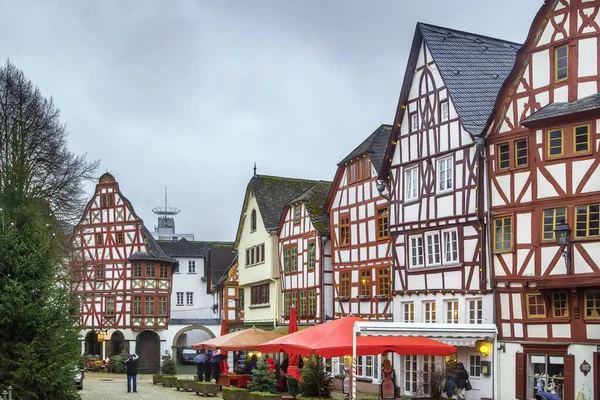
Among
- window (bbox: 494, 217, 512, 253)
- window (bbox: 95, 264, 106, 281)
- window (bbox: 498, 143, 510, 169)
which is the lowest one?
window (bbox: 95, 264, 106, 281)

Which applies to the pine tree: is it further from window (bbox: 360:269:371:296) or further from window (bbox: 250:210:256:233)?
window (bbox: 250:210:256:233)

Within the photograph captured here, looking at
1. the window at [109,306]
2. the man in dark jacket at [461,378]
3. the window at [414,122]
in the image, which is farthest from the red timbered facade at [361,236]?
the window at [109,306]

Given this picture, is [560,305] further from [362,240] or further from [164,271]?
[164,271]

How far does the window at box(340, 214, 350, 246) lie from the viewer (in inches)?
1446

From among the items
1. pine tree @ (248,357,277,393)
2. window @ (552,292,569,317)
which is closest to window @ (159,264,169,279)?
pine tree @ (248,357,277,393)

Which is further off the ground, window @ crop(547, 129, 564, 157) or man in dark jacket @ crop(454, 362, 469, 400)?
window @ crop(547, 129, 564, 157)

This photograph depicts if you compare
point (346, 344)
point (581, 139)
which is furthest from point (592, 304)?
point (346, 344)

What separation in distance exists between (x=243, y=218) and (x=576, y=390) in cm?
2881

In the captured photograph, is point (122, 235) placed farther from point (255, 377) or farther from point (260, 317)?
point (255, 377)

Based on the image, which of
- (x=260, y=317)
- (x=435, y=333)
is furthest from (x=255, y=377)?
(x=260, y=317)

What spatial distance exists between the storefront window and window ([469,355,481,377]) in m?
2.22

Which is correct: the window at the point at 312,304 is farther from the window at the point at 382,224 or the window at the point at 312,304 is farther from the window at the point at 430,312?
the window at the point at 430,312

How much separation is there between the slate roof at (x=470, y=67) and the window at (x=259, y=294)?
63.5ft

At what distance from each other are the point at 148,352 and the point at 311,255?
24.4m
